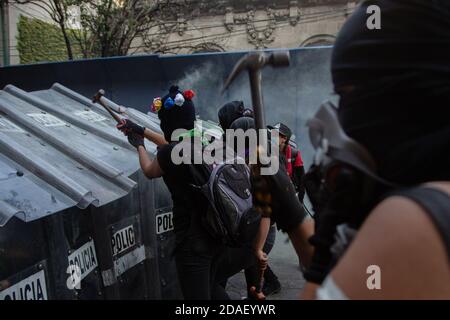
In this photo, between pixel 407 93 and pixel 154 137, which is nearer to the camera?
pixel 407 93

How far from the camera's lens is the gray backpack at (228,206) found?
290cm

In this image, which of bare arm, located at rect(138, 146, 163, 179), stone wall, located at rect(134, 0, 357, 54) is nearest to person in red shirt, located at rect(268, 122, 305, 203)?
bare arm, located at rect(138, 146, 163, 179)

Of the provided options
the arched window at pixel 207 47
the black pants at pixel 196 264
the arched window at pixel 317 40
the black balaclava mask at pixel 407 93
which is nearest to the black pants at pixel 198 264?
the black pants at pixel 196 264

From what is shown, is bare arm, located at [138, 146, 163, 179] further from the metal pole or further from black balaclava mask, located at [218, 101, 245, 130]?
the metal pole

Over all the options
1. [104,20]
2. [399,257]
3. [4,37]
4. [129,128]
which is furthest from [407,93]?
[4,37]

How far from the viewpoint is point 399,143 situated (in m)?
1.05

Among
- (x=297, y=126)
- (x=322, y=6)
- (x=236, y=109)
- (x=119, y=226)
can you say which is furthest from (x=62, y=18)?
(x=322, y=6)

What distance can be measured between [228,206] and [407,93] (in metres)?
1.93

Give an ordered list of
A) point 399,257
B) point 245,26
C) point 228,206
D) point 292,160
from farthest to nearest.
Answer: point 245,26, point 292,160, point 228,206, point 399,257

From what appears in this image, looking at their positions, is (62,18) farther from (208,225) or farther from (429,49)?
(429,49)

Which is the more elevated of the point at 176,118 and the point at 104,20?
the point at 104,20

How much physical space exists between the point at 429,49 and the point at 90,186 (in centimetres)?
225

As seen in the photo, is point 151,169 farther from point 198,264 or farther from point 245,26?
point 245,26

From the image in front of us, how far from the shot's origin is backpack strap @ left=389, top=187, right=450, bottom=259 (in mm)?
920
